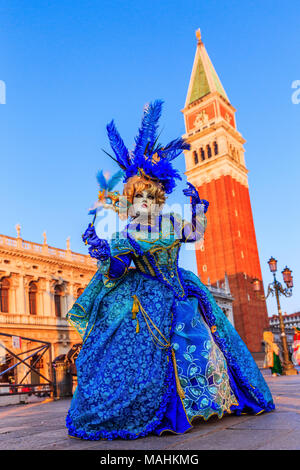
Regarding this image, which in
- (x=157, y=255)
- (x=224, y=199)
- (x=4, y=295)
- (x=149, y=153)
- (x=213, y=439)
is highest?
(x=224, y=199)

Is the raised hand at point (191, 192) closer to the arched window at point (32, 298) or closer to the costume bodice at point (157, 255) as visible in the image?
the costume bodice at point (157, 255)

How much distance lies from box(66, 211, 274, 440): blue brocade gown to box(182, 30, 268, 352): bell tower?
39368mm

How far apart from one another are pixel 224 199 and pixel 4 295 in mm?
27232

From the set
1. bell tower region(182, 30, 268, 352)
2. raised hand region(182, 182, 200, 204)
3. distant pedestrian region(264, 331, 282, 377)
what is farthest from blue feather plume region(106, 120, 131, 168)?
bell tower region(182, 30, 268, 352)

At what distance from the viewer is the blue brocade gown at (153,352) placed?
2.92m

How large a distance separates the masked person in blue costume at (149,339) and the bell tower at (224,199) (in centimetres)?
3906

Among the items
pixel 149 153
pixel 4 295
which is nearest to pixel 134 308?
pixel 149 153

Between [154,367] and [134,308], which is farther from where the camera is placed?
[134,308]

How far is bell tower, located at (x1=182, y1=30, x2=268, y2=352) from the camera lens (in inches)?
1683

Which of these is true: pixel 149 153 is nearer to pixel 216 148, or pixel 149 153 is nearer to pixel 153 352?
pixel 153 352

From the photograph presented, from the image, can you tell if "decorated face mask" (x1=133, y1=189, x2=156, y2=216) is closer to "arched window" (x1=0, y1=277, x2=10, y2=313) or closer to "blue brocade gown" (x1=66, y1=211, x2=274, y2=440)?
"blue brocade gown" (x1=66, y1=211, x2=274, y2=440)

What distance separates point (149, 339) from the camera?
3186mm
